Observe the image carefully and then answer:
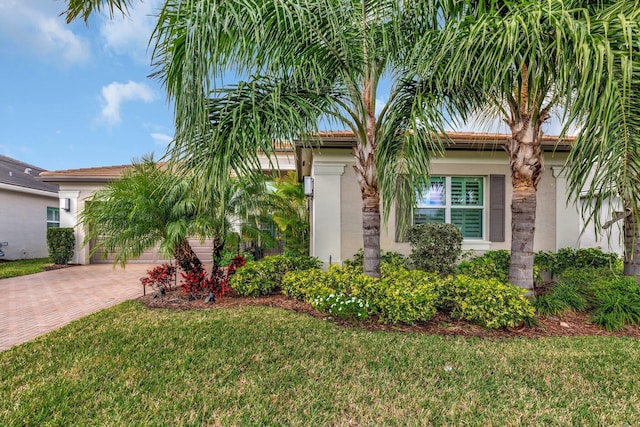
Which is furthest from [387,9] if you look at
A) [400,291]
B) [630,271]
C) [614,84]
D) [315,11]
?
[630,271]

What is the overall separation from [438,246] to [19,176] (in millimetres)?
20908

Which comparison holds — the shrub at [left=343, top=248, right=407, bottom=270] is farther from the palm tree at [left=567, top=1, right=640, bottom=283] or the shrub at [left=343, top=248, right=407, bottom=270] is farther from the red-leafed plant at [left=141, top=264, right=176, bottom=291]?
the palm tree at [left=567, top=1, right=640, bottom=283]

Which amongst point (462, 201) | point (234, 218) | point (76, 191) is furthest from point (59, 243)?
point (462, 201)

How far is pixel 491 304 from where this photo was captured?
4645 mm

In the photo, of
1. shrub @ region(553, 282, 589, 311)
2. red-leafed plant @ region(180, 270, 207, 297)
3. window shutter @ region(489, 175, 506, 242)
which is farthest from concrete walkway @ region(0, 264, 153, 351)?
window shutter @ region(489, 175, 506, 242)

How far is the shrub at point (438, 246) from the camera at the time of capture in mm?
6598

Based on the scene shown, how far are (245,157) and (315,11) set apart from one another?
229 centimetres

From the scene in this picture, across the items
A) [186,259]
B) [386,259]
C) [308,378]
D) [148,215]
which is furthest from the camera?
[386,259]

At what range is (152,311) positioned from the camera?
5.63 metres

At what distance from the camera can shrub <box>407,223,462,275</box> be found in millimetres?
6598

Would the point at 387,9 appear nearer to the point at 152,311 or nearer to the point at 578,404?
the point at 578,404

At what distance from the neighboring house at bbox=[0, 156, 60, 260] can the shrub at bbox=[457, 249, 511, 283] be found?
1849 cm

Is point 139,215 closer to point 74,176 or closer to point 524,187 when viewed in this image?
point 524,187

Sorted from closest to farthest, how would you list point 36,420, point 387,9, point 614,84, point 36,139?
point 36,420 → point 614,84 → point 387,9 → point 36,139
